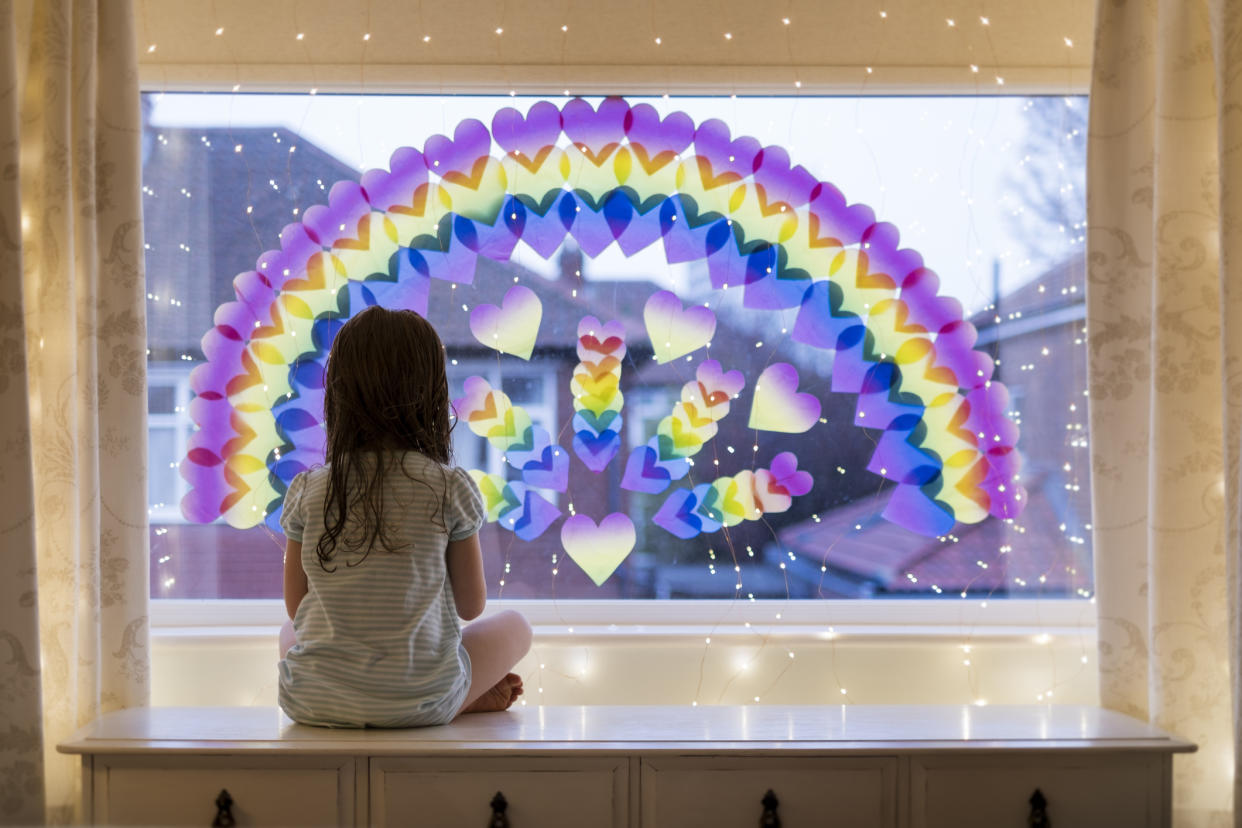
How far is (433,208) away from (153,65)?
2.41ft

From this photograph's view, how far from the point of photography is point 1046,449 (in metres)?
2.29

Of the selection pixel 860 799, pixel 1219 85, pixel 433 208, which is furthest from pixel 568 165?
pixel 860 799

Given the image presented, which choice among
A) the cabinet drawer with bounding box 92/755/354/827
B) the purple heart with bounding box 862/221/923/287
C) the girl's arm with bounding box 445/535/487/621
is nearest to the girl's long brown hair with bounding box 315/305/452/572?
the girl's arm with bounding box 445/535/487/621

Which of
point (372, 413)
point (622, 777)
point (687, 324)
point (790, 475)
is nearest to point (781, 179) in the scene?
point (687, 324)

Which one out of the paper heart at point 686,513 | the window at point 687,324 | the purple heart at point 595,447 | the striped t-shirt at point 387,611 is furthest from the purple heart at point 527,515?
the striped t-shirt at point 387,611

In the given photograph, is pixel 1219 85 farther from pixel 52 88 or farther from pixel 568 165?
pixel 52 88

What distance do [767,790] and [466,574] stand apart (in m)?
0.64

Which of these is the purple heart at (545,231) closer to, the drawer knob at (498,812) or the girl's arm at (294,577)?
the girl's arm at (294,577)

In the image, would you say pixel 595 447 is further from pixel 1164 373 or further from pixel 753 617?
pixel 1164 373

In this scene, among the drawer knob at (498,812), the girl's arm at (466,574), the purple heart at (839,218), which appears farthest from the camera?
the purple heart at (839,218)

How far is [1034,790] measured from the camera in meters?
1.68

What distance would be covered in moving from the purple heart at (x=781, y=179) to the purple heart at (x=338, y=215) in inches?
36.0

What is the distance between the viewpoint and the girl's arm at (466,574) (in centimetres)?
173

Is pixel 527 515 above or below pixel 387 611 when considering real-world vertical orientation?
above
